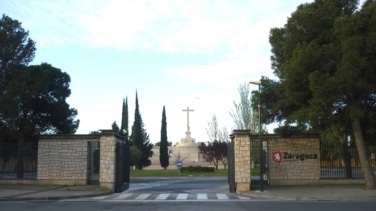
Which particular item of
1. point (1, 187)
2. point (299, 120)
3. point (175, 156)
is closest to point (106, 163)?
point (1, 187)

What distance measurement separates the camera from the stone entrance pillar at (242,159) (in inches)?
1050

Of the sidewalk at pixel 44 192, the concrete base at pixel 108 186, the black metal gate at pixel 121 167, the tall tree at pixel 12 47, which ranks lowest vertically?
the sidewalk at pixel 44 192

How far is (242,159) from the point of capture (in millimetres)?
26891

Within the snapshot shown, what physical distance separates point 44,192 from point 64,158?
15.5 ft

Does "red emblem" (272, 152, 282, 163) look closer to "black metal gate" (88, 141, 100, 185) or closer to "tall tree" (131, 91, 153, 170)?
"black metal gate" (88, 141, 100, 185)

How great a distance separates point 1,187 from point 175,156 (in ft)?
214

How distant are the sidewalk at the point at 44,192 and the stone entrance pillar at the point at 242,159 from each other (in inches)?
282

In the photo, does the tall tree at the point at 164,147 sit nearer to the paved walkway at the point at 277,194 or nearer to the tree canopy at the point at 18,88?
the tree canopy at the point at 18,88

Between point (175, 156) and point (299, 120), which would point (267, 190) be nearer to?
point (299, 120)

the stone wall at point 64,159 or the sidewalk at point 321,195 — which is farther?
the stone wall at point 64,159

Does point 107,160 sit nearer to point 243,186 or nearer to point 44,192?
point 44,192

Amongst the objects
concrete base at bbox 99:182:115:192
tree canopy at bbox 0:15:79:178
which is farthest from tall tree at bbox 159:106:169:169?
concrete base at bbox 99:182:115:192

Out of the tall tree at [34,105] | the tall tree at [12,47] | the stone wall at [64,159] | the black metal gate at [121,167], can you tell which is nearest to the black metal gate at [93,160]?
the stone wall at [64,159]

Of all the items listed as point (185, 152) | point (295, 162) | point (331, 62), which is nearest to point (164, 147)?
point (185, 152)
